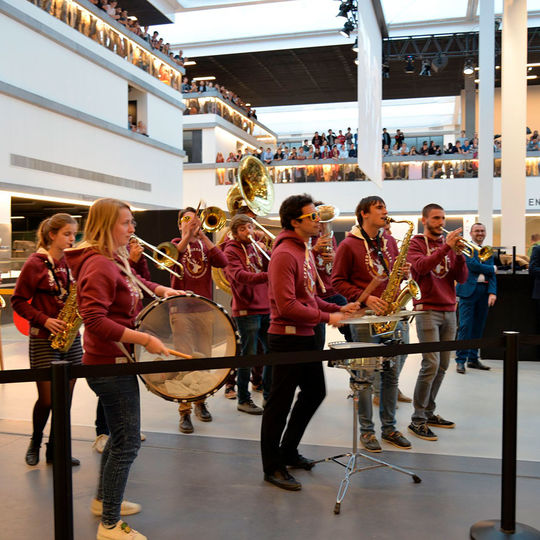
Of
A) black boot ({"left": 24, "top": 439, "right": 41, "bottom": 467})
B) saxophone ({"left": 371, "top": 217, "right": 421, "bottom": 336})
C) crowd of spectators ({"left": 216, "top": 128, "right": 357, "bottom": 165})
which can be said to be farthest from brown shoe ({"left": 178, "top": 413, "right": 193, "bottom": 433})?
crowd of spectators ({"left": 216, "top": 128, "right": 357, "bottom": 165})

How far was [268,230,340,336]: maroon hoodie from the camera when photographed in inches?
133

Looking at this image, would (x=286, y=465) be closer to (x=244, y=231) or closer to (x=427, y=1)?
(x=244, y=231)

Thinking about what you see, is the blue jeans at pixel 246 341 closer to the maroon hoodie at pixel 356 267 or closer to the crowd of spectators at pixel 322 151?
the maroon hoodie at pixel 356 267

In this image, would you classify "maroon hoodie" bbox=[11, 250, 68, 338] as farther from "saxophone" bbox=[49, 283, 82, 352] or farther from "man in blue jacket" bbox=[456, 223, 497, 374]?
"man in blue jacket" bbox=[456, 223, 497, 374]

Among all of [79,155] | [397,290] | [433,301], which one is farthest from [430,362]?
Result: [79,155]

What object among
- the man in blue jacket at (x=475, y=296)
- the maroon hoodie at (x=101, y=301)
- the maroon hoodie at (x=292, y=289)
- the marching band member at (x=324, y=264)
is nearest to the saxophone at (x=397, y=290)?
the marching band member at (x=324, y=264)

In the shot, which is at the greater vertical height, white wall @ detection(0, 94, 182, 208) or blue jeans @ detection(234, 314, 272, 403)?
white wall @ detection(0, 94, 182, 208)

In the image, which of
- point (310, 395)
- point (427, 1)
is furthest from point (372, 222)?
point (427, 1)

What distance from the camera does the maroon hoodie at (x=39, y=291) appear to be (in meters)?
3.79

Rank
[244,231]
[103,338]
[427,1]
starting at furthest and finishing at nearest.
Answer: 1. [427,1]
2. [244,231]
3. [103,338]

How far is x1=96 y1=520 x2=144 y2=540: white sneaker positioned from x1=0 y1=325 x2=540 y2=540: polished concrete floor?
0.49 ft

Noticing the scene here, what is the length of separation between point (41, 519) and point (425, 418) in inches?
109

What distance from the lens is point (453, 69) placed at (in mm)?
27797

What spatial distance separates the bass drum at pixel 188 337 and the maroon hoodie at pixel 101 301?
209 millimetres
